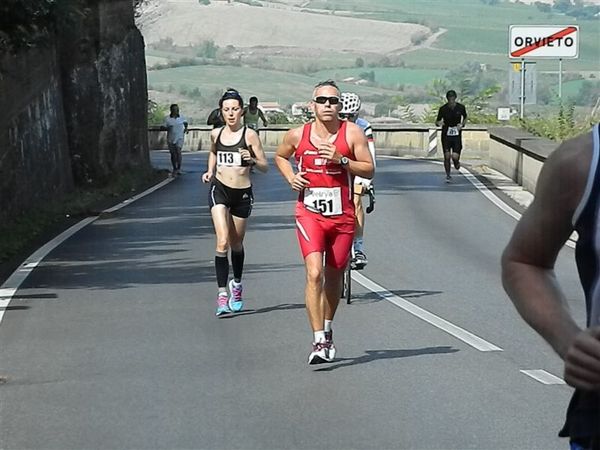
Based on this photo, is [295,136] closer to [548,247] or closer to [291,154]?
[291,154]

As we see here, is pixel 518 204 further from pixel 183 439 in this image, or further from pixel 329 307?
pixel 183 439

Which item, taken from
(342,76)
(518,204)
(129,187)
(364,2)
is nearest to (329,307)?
(518,204)

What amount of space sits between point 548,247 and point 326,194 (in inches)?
268

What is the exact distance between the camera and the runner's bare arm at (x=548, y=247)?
134 inches

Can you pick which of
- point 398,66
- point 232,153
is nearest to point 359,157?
point 232,153

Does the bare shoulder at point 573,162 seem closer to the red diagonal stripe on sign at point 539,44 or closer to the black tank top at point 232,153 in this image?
the black tank top at point 232,153

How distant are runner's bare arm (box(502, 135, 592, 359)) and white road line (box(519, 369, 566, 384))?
5.82m

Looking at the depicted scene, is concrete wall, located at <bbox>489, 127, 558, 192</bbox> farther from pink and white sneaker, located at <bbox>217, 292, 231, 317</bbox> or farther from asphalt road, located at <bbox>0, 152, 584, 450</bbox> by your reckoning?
pink and white sneaker, located at <bbox>217, 292, 231, 317</bbox>

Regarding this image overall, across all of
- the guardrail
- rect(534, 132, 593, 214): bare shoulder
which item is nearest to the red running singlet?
rect(534, 132, 593, 214): bare shoulder

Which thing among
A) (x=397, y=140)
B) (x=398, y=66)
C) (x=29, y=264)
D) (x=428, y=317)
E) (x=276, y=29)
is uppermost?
(x=428, y=317)

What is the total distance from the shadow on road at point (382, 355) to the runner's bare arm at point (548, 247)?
20.9 feet

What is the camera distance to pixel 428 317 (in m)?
12.4

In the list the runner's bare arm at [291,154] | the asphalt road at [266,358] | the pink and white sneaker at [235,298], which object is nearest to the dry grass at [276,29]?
the asphalt road at [266,358]

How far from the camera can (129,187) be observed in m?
30.3
